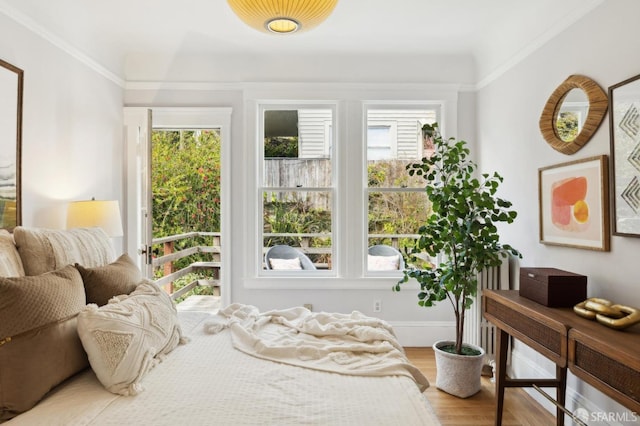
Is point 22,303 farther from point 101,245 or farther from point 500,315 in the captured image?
point 500,315

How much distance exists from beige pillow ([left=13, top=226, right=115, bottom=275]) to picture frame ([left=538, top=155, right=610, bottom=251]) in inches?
108

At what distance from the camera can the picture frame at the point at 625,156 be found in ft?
6.38

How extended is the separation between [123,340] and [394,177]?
115 inches

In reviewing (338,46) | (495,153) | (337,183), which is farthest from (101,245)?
Answer: (495,153)

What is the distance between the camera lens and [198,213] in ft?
13.6

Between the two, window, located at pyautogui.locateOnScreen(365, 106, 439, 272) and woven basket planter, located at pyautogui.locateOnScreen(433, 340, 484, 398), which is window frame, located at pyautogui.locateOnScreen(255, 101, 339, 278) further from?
woven basket planter, located at pyautogui.locateOnScreen(433, 340, 484, 398)

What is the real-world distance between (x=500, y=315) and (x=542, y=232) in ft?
2.48

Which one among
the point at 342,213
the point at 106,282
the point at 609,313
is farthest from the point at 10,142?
the point at 609,313

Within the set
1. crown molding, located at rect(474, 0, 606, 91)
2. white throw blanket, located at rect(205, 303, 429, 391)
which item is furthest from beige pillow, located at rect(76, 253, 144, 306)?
crown molding, located at rect(474, 0, 606, 91)

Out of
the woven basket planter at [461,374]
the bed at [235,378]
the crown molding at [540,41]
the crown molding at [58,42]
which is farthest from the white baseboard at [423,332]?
the crown molding at [58,42]

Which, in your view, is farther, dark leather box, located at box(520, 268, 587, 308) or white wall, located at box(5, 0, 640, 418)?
white wall, located at box(5, 0, 640, 418)

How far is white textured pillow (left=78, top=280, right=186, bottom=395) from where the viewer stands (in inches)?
58.6

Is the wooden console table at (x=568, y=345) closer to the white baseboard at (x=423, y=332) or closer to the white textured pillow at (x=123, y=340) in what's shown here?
the white baseboard at (x=423, y=332)

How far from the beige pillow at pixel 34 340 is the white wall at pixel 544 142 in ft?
7.14
